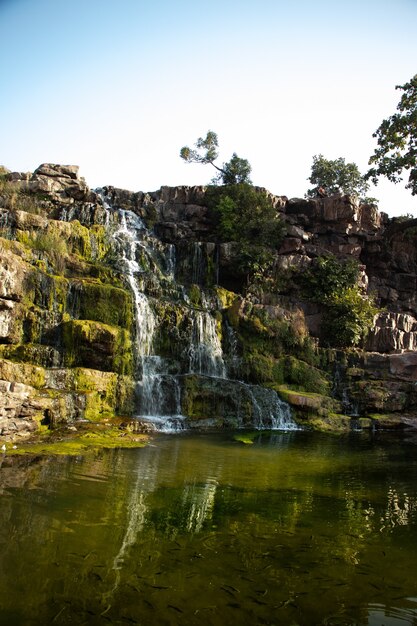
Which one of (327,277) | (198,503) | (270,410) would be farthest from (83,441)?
(327,277)

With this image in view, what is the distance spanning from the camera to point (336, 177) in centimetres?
4156

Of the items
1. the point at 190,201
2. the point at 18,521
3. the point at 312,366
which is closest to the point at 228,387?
the point at 312,366

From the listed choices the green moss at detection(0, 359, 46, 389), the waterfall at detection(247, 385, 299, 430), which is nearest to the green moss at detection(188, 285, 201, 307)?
the waterfall at detection(247, 385, 299, 430)

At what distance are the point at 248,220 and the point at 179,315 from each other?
496 inches

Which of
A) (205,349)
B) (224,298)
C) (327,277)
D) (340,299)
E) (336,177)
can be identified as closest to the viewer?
(205,349)

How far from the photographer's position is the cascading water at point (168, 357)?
732 inches

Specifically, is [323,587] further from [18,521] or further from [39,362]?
[39,362]

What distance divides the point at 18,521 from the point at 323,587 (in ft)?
13.2

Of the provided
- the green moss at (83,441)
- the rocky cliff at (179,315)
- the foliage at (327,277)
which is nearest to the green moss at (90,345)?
the rocky cliff at (179,315)

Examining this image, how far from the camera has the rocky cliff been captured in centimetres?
1741

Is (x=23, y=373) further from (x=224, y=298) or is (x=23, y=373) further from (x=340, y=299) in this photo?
(x=340, y=299)

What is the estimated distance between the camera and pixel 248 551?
5680mm

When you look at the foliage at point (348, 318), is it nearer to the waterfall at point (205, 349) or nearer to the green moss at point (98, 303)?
the waterfall at point (205, 349)

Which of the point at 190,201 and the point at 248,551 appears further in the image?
the point at 190,201
